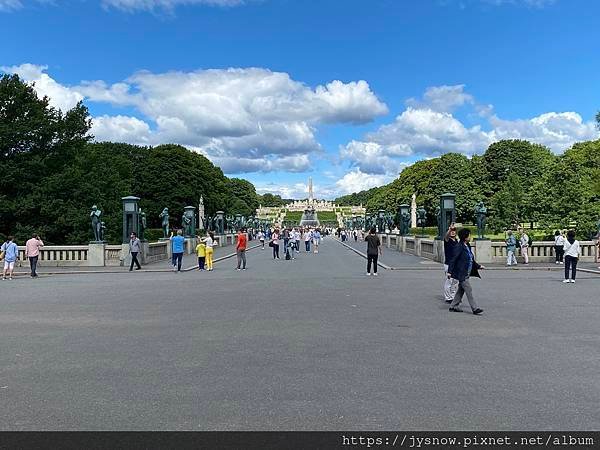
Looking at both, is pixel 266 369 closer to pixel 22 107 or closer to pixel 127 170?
pixel 22 107

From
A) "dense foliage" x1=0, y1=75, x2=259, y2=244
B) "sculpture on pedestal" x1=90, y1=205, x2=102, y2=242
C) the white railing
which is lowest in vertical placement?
the white railing

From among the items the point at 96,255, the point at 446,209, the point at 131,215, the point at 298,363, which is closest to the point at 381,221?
the point at 446,209

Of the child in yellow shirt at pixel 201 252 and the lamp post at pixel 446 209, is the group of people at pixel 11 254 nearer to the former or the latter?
the child in yellow shirt at pixel 201 252

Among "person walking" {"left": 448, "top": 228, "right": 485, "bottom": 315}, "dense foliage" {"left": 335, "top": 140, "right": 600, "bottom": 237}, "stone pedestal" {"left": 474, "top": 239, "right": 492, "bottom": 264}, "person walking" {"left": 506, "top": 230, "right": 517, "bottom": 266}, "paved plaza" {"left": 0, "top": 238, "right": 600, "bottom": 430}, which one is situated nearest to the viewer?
"paved plaza" {"left": 0, "top": 238, "right": 600, "bottom": 430}

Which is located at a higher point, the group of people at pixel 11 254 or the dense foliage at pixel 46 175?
the dense foliage at pixel 46 175

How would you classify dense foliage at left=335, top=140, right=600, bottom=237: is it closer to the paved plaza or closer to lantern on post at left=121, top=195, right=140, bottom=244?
lantern on post at left=121, top=195, right=140, bottom=244

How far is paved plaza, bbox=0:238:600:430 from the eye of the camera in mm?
5535

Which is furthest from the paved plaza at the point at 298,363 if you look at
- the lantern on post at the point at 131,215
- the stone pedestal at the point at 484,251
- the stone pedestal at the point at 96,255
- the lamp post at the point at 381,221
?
the lamp post at the point at 381,221

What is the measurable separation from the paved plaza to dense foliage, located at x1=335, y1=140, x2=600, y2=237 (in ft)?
113

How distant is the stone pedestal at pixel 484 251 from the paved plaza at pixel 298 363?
13773 millimetres

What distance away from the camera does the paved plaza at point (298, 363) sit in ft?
18.2

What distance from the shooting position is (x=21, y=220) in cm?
4606

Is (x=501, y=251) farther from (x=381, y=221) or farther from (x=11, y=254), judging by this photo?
(x=381, y=221)

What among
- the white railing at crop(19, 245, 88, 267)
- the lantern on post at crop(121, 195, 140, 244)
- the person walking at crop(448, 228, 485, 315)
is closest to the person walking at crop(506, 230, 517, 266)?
the person walking at crop(448, 228, 485, 315)
